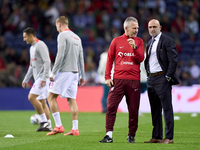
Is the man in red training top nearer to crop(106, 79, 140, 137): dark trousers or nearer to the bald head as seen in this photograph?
crop(106, 79, 140, 137): dark trousers

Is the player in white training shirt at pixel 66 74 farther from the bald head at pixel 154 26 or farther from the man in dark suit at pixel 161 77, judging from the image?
the bald head at pixel 154 26

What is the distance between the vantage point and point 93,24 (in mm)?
21453

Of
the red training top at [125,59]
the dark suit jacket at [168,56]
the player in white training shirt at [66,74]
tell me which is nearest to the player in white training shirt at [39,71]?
the player in white training shirt at [66,74]

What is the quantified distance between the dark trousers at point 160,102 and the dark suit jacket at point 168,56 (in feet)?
0.46

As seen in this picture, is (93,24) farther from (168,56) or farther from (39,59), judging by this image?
(168,56)

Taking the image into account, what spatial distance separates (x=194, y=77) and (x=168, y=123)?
11.5 m

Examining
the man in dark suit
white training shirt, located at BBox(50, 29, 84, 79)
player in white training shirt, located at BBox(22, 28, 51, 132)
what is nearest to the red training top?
the man in dark suit

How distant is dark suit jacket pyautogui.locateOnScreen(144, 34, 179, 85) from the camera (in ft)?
22.6

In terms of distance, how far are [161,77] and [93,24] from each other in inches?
579

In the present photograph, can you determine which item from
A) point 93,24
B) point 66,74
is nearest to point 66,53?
point 66,74

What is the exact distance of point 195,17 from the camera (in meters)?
21.4

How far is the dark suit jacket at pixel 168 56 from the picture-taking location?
688cm

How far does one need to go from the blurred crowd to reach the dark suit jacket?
11.1 meters

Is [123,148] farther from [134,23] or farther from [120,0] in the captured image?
[120,0]
